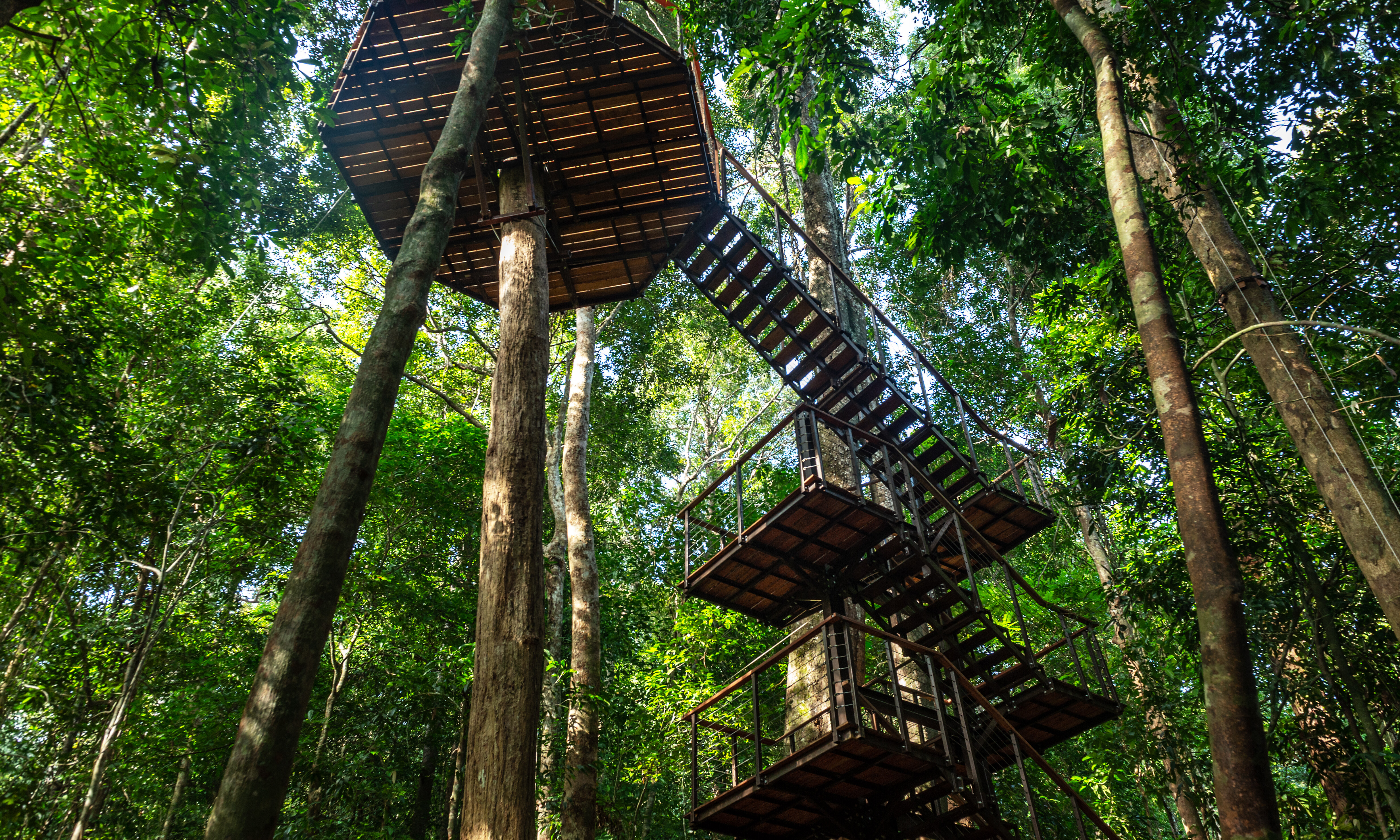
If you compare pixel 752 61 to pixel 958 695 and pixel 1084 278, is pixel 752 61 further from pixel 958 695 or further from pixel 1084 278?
pixel 958 695

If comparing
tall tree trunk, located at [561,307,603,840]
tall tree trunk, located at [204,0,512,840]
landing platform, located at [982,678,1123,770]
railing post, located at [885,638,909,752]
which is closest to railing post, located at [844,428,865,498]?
railing post, located at [885,638,909,752]

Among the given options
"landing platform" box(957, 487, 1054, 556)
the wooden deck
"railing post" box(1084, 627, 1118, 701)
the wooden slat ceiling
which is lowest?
"railing post" box(1084, 627, 1118, 701)

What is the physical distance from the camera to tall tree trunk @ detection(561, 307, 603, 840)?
909 cm

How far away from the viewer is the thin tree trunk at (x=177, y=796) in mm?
12055

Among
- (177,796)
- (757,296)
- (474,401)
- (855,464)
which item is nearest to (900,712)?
(855,464)

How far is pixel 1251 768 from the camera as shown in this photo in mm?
3277

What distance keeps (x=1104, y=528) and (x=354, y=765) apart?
14.4m

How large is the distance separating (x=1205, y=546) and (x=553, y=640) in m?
9.25

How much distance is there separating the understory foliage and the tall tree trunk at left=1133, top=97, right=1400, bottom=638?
240 mm

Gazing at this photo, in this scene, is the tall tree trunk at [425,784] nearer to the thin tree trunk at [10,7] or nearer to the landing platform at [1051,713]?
the landing platform at [1051,713]

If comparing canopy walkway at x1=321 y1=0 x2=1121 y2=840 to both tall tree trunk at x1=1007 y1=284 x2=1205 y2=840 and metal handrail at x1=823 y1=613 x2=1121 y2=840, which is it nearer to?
metal handrail at x1=823 y1=613 x2=1121 y2=840

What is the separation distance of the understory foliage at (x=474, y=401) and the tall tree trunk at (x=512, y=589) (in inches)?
113

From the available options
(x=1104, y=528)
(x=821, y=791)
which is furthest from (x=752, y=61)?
(x=1104, y=528)

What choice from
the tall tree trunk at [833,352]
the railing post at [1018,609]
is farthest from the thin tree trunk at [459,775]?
the railing post at [1018,609]
